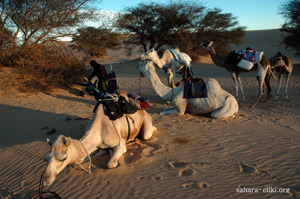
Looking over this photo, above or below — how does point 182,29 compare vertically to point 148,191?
above

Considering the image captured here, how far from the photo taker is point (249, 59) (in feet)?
31.4

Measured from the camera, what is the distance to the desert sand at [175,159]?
3.69 meters

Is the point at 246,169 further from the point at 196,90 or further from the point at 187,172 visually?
the point at 196,90

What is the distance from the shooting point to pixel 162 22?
25172 millimetres

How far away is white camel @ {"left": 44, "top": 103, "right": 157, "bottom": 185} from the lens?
335cm

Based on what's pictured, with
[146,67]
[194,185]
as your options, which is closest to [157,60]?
[146,67]

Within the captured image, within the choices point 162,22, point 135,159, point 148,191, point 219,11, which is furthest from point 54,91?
point 219,11

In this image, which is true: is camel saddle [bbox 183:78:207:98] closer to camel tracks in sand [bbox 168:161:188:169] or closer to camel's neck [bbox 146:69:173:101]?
camel's neck [bbox 146:69:173:101]

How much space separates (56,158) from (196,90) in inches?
194

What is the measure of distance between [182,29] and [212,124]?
19509mm

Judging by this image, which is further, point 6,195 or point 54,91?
point 54,91

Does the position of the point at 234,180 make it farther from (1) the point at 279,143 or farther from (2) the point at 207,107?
(2) the point at 207,107

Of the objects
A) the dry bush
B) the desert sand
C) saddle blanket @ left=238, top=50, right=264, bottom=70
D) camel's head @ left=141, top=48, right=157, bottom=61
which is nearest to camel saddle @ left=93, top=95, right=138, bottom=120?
the desert sand

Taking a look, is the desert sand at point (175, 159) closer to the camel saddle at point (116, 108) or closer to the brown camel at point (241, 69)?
the camel saddle at point (116, 108)
